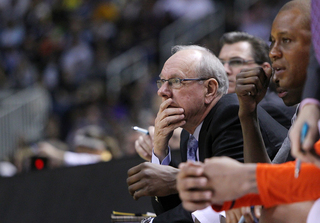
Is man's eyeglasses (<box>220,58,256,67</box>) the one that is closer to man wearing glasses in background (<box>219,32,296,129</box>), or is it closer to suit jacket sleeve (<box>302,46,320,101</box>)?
man wearing glasses in background (<box>219,32,296,129</box>)

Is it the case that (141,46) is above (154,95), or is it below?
above

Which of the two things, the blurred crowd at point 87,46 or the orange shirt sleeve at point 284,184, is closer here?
the orange shirt sleeve at point 284,184

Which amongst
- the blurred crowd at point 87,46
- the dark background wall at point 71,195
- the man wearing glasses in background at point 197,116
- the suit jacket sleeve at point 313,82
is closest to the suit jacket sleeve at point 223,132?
the man wearing glasses in background at point 197,116

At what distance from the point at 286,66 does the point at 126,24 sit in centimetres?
645

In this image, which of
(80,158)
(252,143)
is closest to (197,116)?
(252,143)

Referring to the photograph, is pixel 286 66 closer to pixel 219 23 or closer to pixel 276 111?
pixel 276 111

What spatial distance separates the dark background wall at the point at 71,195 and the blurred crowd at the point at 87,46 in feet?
9.35

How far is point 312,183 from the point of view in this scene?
4.03 feet

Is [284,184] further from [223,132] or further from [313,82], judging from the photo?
[223,132]

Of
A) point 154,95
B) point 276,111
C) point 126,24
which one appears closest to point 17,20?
point 126,24

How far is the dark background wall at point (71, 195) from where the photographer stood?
301 cm

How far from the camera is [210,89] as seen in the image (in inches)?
87.8

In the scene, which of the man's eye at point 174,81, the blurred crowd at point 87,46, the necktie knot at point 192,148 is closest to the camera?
the man's eye at point 174,81

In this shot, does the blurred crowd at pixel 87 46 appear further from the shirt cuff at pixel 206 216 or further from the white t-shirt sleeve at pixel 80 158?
the shirt cuff at pixel 206 216
